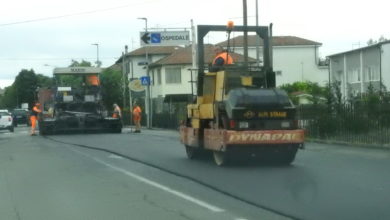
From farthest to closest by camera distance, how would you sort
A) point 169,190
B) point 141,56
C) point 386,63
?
point 141,56 → point 386,63 → point 169,190

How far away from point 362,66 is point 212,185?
43058mm

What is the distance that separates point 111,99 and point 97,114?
3385 centimetres

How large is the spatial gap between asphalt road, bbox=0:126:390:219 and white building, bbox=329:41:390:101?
103ft

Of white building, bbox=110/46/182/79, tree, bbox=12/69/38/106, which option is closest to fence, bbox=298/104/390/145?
white building, bbox=110/46/182/79

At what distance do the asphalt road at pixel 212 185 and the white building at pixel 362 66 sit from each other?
1232 inches

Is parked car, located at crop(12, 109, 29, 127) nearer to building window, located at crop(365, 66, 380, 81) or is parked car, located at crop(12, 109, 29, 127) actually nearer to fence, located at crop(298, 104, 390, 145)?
building window, located at crop(365, 66, 380, 81)

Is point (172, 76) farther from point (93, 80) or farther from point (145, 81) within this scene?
point (93, 80)

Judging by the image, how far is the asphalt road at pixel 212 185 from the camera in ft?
31.7

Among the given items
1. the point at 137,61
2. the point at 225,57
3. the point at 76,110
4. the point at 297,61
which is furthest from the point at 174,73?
the point at 225,57

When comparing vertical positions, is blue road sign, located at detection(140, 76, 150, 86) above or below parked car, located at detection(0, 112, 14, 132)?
above

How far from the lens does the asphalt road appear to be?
9664mm

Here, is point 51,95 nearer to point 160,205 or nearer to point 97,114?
point 97,114

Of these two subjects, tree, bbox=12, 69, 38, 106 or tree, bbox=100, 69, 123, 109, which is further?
tree, bbox=12, 69, 38, 106

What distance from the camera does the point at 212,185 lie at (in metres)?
12.1
